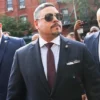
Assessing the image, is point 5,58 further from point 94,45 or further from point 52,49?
point 52,49

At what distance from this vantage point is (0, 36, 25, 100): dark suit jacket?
4.61 meters

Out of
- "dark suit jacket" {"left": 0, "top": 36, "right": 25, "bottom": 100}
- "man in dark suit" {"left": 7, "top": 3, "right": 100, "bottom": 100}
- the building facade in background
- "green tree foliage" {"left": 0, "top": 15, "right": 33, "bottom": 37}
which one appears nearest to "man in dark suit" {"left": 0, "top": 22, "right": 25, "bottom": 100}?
"dark suit jacket" {"left": 0, "top": 36, "right": 25, "bottom": 100}

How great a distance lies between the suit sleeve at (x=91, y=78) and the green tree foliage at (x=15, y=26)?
3743cm

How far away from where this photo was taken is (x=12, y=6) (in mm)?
47469

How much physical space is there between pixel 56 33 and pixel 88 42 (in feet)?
4.45

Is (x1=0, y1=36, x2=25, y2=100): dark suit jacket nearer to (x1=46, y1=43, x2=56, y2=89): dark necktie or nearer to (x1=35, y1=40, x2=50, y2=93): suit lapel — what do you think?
(x1=35, y1=40, x2=50, y2=93): suit lapel

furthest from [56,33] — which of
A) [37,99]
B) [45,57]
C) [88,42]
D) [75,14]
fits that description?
[75,14]

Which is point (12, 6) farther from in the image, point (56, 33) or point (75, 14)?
point (56, 33)

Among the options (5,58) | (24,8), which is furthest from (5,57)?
(24,8)

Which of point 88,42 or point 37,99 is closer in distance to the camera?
point 37,99

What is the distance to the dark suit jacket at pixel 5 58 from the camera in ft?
15.1

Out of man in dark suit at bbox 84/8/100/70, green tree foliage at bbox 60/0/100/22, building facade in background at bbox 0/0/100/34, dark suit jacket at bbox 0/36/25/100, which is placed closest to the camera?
man in dark suit at bbox 84/8/100/70

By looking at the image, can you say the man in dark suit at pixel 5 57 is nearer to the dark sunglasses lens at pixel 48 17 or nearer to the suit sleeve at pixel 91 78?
the dark sunglasses lens at pixel 48 17

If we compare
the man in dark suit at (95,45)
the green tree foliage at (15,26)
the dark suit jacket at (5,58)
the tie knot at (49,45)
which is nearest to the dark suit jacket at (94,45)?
the man in dark suit at (95,45)
